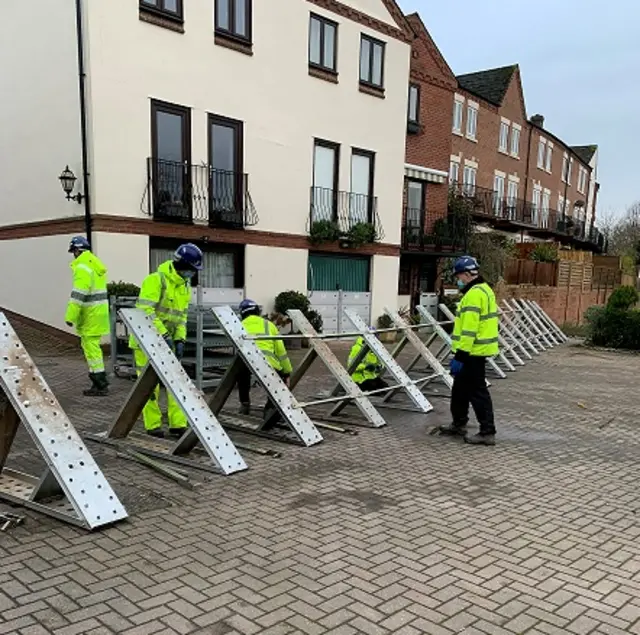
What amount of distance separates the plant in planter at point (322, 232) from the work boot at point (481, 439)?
10020 millimetres

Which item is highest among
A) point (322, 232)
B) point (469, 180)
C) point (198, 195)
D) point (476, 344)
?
point (469, 180)

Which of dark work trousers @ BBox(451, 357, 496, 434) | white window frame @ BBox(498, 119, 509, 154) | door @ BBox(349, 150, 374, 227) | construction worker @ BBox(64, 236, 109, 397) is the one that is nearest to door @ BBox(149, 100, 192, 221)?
construction worker @ BBox(64, 236, 109, 397)

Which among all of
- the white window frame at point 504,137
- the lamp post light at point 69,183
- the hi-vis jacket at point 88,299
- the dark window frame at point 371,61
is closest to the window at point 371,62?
the dark window frame at point 371,61

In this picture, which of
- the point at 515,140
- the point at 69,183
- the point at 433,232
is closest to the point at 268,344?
the point at 69,183

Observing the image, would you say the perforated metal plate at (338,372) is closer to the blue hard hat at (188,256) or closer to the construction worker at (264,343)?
the construction worker at (264,343)

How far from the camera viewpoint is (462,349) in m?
6.03

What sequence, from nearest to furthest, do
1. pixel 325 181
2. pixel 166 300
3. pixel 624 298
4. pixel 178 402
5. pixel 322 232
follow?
pixel 178 402 → pixel 166 300 → pixel 322 232 → pixel 624 298 → pixel 325 181

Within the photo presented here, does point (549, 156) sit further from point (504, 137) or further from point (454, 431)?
point (454, 431)

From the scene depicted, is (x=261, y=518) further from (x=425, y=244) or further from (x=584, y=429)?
(x=425, y=244)

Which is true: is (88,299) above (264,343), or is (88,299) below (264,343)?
above

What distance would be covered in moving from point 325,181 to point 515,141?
18817 millimetres

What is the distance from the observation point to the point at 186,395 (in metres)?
4.91

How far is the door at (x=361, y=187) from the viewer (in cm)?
1677

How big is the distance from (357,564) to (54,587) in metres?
1.60
